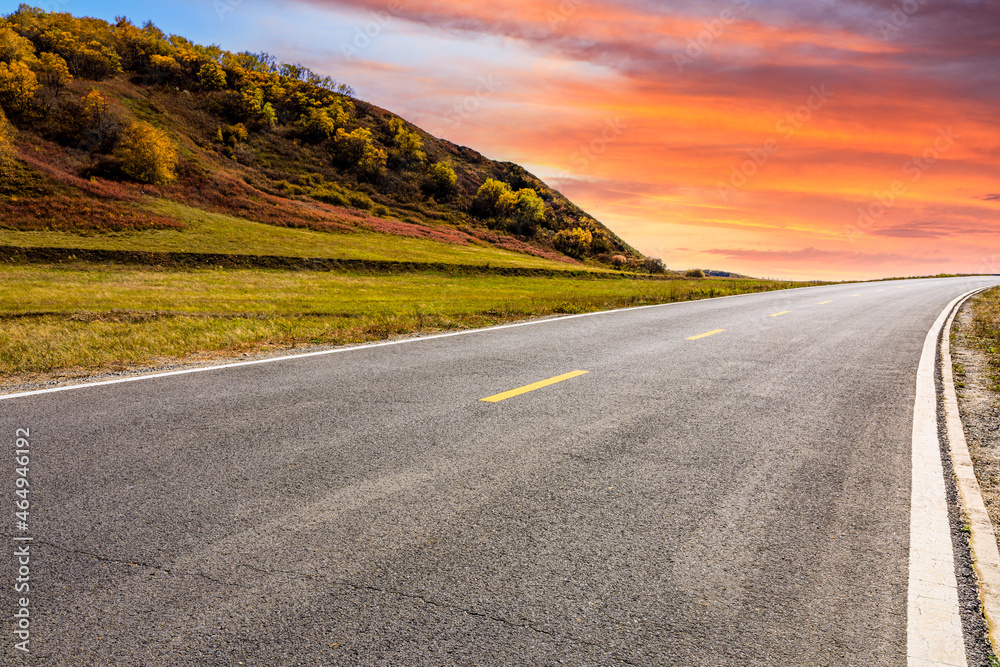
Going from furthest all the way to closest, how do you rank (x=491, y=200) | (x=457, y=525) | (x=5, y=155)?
(x=491, y=200), (x=5, y=155), (x=457, y=525)

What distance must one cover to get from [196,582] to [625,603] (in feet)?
6.68

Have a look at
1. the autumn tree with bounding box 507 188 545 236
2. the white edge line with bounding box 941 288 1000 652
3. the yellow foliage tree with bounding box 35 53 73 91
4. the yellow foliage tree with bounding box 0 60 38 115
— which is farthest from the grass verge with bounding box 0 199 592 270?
the white edge line with bounding box 941 288 1000 652

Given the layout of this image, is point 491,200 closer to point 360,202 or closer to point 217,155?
point 360,202

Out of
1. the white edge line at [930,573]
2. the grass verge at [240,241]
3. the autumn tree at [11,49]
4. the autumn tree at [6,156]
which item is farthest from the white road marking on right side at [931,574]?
the autumn tree at [11,49]

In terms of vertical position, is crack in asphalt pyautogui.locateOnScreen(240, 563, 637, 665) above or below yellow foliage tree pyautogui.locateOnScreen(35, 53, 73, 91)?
below

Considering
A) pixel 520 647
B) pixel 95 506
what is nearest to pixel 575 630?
pixel 520 647

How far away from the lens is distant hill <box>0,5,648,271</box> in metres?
45.4

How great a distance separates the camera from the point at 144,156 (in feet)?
168

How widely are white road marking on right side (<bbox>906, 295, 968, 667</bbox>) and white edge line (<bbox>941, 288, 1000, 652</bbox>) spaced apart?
12 cm

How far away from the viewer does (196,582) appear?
2824mm

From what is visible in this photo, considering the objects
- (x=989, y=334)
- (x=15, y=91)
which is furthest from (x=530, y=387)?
(x=15, y=91)

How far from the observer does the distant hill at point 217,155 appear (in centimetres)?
4541

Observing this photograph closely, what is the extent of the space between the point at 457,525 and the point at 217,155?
8180cm

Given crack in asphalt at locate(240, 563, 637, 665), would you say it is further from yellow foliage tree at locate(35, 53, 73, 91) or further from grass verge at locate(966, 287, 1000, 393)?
yellow foliage tree at locate(35, 53, 73, 91)
